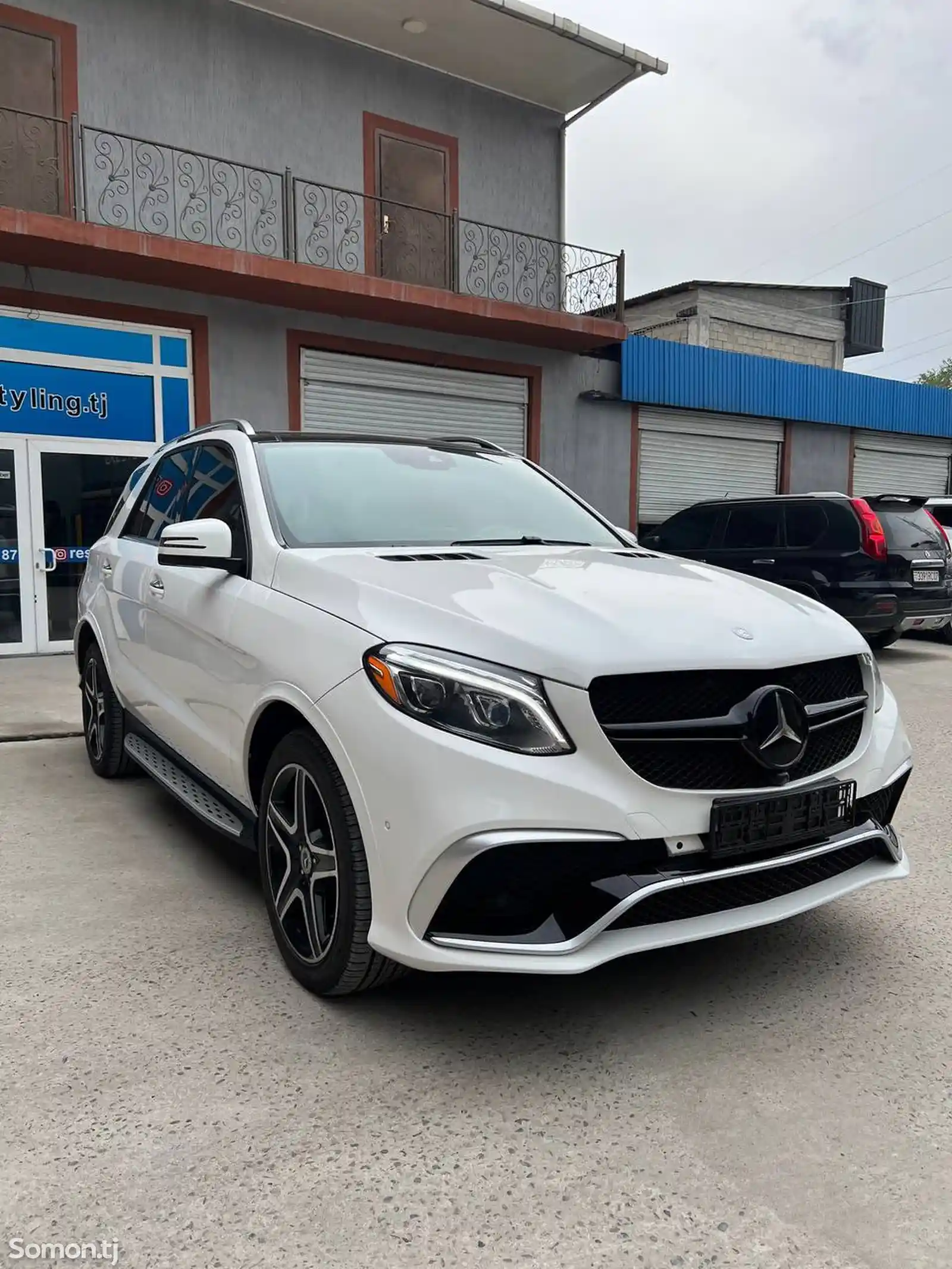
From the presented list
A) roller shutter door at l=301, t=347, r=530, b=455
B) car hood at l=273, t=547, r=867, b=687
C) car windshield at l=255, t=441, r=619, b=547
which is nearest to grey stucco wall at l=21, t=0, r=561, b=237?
roller shutter door at l=301, t=347, r=530, b=455

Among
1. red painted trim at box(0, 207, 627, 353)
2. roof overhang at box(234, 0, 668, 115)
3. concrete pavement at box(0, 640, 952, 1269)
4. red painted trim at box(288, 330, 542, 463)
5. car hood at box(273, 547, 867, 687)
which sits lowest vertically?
concrete pavement at box(0, 640, 952, 1269)

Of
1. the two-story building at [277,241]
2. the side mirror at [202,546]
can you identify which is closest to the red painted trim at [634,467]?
the two-story building at [277,241]

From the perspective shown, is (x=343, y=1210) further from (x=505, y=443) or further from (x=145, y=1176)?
(x=505, y=443)

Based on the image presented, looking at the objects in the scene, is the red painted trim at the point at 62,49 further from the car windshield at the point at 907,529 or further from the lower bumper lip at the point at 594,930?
the lower bumper lip at the point at 594,930

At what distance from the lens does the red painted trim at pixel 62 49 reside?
9.84 metres

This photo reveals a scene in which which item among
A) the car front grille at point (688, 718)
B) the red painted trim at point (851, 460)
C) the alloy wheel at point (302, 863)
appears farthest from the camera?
the red painted trim at point (851, 460)

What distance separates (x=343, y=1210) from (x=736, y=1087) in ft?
3.26

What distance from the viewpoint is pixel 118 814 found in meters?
4.53

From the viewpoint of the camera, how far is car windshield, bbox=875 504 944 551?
31.2 feet

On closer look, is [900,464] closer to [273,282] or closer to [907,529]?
[907,529]

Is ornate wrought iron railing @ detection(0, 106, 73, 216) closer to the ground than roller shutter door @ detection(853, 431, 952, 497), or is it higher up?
higher up

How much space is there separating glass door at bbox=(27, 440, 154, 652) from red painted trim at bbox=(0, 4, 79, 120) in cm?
347

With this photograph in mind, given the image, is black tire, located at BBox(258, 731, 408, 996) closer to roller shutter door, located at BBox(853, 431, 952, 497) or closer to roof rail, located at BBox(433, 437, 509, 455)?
roof rail, located at BBox(433, 437, 509, 455)

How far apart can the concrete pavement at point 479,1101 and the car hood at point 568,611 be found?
998mm
